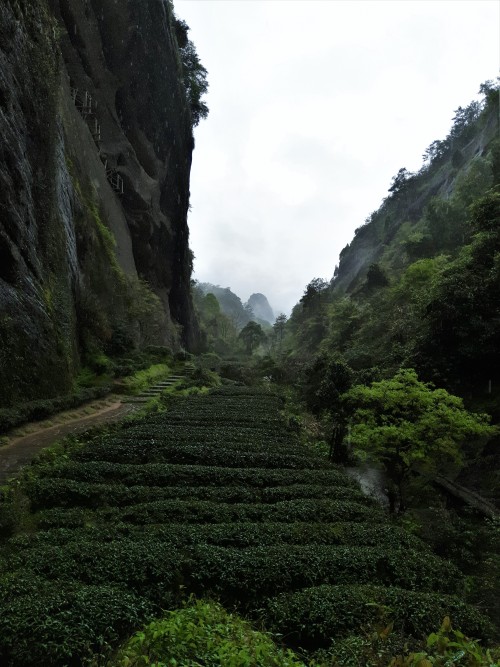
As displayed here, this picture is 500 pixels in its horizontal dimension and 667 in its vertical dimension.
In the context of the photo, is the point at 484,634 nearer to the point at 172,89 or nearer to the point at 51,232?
the point at 51,232

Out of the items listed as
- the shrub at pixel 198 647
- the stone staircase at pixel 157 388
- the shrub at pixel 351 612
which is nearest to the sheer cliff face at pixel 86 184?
the stone staircase at pixel 157 388

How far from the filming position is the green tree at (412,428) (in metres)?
10.6

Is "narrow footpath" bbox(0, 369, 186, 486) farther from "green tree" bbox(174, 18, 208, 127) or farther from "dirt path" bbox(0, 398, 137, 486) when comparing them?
"green tree" bbox(174, 18, 208, 127)

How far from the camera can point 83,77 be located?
95.5 ft

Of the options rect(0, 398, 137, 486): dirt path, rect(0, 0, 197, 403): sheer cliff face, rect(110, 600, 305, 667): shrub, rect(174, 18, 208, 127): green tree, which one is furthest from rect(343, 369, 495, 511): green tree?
rect(174, 18, 208, 127): green tree

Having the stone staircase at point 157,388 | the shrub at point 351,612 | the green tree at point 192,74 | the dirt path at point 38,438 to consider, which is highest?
the green tree at point 192,74

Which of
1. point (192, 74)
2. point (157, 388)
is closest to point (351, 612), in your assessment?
point (157, 388)

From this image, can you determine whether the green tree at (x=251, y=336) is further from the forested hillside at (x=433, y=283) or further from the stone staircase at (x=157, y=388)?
the stone staircase at (x=157, y=388)

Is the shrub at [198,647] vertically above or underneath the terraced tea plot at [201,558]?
above

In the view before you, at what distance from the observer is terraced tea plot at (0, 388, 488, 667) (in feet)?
13.6

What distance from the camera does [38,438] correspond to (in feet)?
35.0

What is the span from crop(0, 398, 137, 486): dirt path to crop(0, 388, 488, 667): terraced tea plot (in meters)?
0.69

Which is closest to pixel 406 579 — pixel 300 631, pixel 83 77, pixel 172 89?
pixel 300 631

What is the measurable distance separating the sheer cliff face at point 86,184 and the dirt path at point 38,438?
141 cm
